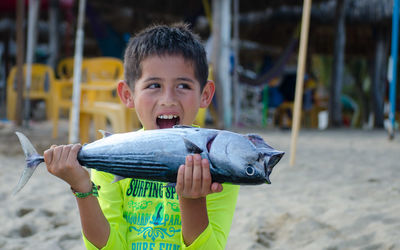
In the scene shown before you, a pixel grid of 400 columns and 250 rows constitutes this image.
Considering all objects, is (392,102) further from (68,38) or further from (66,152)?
(68,38)

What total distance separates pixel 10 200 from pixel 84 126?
86.2 inches

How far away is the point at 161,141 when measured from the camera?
3.09 feet

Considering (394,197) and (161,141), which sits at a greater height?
(161,141)

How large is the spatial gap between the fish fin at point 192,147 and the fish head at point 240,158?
0.03 m

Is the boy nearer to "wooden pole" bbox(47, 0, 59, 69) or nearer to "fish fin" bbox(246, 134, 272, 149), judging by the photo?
"fish fin" bbox(246, 134, 272, 149)

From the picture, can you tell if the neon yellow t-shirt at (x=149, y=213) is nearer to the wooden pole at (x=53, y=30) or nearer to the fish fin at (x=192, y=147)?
the fish fin at (x=192, y=147)

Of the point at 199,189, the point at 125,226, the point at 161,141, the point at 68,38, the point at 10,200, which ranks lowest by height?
the point at 10,200

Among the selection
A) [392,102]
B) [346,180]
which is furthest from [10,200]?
[392,102]

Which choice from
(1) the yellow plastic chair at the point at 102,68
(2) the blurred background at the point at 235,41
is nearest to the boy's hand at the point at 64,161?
(1) the yellow plastic chair at the point at 102,68

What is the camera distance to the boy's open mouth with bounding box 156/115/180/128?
1.29m

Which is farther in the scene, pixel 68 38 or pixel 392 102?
pixel 68 38

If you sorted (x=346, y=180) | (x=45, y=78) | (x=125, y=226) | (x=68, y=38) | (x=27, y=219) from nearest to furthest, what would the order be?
(x=125, y=226)
(x=27, y=219)
(x=346, y=180)
(x=45, y=78)
(x=68, y=38)

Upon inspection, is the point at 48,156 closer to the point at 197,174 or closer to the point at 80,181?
the point at 80,181

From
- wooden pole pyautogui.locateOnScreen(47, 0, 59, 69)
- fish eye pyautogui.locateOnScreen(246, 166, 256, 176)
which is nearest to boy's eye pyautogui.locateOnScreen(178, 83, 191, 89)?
fish eye pyautogui.locateOnScreen(246, 166, 256, 176)
